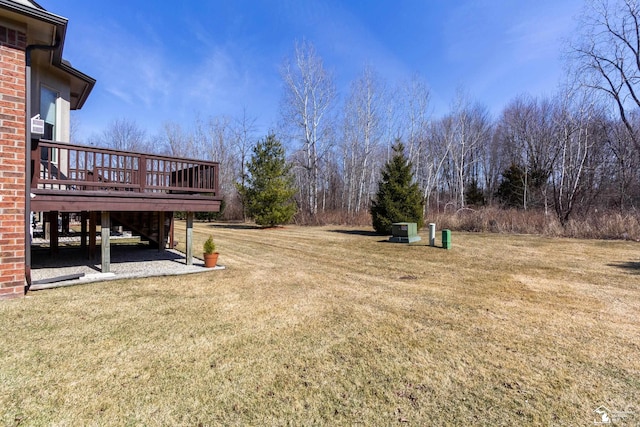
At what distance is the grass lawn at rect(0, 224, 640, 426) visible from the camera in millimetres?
2109

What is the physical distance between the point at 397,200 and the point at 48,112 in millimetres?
11749

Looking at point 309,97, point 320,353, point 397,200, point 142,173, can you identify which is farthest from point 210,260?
point 309,97

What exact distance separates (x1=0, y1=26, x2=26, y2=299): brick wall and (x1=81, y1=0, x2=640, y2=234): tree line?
44.9 feet

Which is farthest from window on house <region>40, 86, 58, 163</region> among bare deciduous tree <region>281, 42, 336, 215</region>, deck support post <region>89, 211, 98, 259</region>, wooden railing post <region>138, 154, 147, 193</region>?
bare deciduous tree <region>281, 42, 336, 215</region>

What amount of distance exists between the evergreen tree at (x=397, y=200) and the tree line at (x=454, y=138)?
1.18 m

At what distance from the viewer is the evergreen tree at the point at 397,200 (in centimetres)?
1359

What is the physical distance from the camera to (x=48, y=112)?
24.6 ft

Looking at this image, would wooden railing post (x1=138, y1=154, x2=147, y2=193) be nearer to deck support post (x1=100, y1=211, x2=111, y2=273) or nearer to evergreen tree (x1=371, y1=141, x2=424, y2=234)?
deck support post (x1=100, y1=211, x2=111, y2=273)

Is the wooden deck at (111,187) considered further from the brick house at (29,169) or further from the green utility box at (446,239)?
the green utility box at (446,239)

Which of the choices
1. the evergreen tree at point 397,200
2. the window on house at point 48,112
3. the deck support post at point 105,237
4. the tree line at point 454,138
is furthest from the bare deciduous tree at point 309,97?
the deck support post at point 105,237

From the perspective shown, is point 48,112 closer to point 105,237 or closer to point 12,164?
point 105,237

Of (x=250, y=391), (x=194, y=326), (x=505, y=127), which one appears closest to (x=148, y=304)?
(x=194, y=326)

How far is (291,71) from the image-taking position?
2319 centimetres

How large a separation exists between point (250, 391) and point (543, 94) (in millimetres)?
31235
